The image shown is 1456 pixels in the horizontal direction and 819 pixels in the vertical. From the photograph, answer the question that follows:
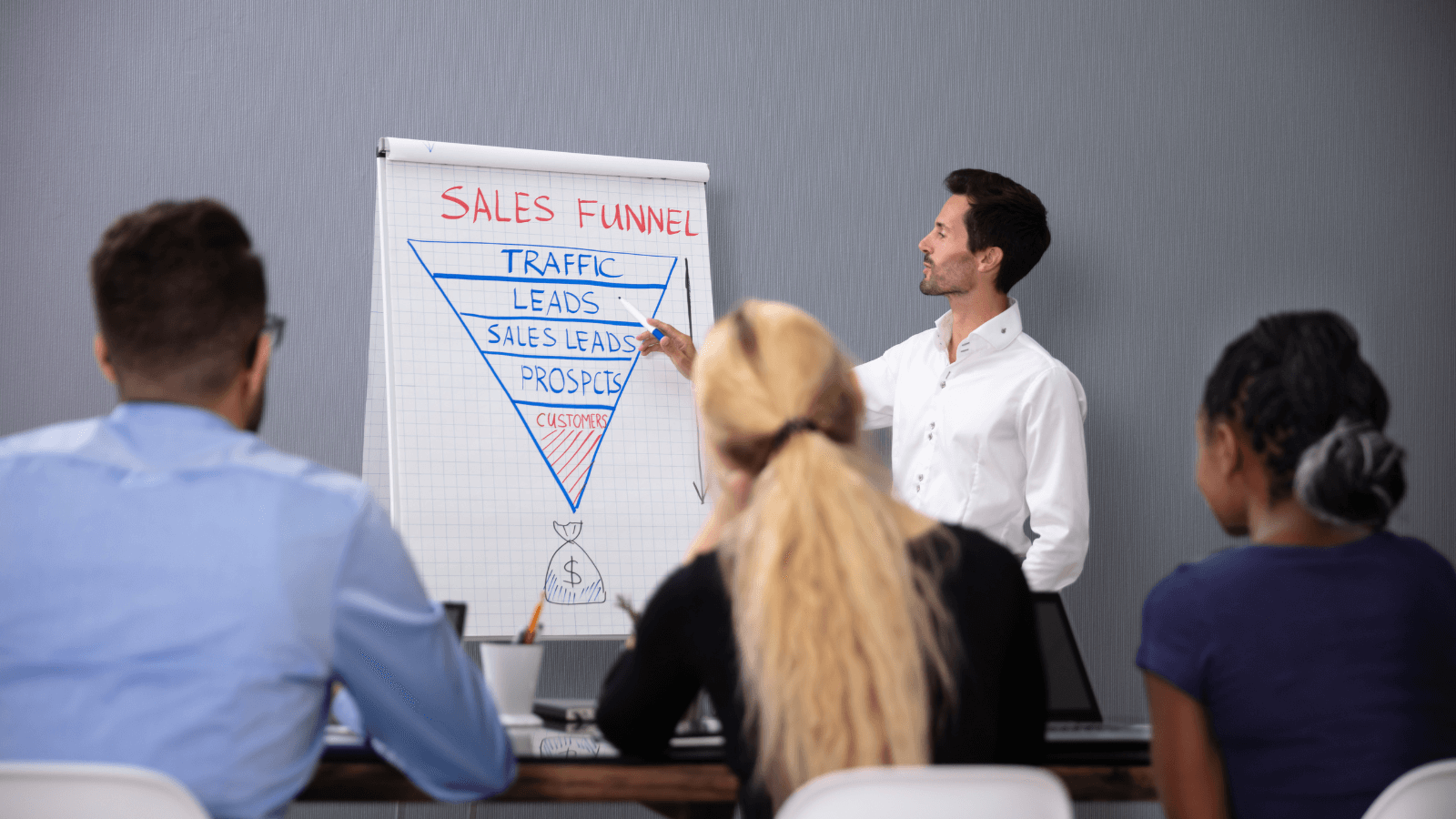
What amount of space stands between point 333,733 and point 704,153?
176 cm

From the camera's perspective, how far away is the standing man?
247 centimetres

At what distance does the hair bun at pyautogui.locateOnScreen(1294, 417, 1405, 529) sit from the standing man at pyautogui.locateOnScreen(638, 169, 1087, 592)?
1.20 metres

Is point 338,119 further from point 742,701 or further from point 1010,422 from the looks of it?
point 742,701

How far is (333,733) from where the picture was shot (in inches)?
55.1

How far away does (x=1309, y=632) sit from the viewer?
3.96ft

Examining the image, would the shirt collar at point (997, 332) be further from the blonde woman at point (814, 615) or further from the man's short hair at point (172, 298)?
the man's short hair at point (172, 298)

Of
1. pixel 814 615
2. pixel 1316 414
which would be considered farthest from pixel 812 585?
pixel 1316 414

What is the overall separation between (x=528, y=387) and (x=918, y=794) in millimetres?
1603

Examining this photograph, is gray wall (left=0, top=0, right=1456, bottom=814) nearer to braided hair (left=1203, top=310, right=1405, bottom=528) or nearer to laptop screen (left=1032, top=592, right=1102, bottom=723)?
laptop screen (left=1032, top=592, right=1102, bottom=723)

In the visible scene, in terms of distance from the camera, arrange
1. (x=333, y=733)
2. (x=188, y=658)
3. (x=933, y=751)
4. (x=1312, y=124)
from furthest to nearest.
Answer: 1. (x=1312, y=124)
2. (x=333, y=733)
3. (x=933, y=751)
4. (x=188, y=658)

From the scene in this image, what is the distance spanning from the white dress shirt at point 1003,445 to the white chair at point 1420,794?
4.29ft

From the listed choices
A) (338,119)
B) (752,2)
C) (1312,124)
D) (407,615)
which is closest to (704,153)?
(752,2)

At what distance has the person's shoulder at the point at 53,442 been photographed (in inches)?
41.9

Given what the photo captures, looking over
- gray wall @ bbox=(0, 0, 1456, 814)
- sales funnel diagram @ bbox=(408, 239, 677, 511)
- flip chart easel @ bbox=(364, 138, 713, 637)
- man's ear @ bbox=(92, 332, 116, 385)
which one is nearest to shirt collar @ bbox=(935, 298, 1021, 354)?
gray wall @ bbox=(0, 0, 1456, 814)
